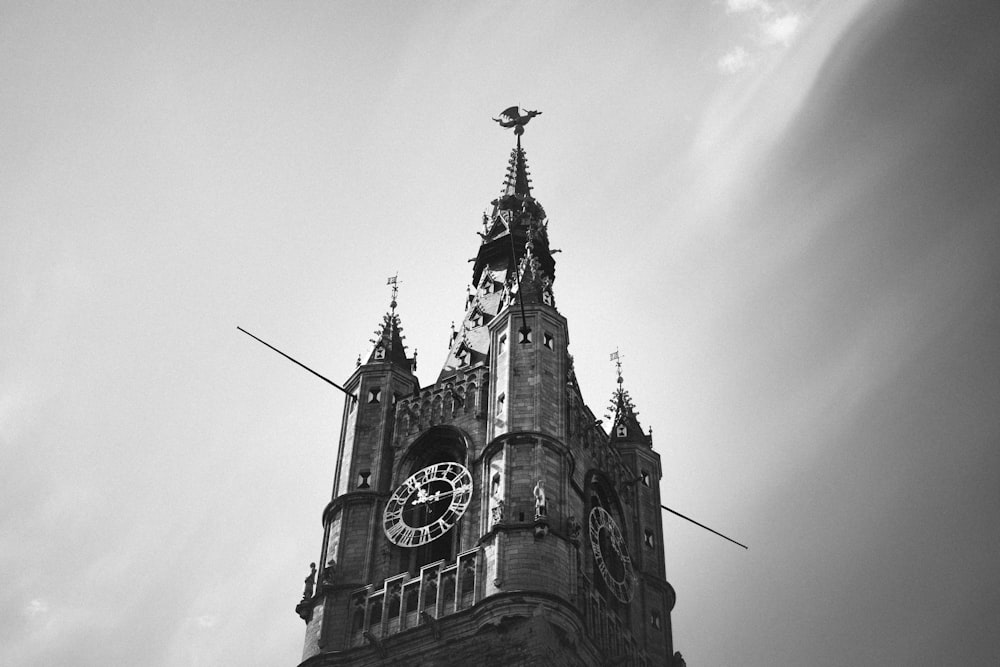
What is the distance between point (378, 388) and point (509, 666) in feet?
53.2

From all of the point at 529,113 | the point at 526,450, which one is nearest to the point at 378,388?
the point at 526,450

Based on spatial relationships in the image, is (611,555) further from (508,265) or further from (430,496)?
(508,265)

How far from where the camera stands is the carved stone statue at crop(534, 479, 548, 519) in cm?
4794

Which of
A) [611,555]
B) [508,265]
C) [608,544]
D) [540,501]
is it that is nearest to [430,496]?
[540,501]

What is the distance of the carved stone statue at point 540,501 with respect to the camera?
47938 millimetres

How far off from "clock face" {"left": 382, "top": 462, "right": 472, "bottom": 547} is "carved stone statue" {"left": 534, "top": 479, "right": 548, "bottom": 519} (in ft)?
10.6

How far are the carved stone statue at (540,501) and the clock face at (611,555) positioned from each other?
3.91 meters

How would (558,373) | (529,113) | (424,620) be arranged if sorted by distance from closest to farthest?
(424,620) < (558,373) < (529,113)

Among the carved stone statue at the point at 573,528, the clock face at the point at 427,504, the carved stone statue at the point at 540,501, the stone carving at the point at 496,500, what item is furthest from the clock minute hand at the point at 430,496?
the carved stone statue at the point at 573,528

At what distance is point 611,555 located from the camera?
176 ft

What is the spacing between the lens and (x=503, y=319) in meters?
55.9

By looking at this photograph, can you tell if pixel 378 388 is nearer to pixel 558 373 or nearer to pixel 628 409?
pixel 558 373

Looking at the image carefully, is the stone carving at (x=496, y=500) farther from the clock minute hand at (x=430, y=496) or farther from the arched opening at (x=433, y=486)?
the clock minute hand at (x=430, y=496)

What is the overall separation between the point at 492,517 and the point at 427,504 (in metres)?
4.32
